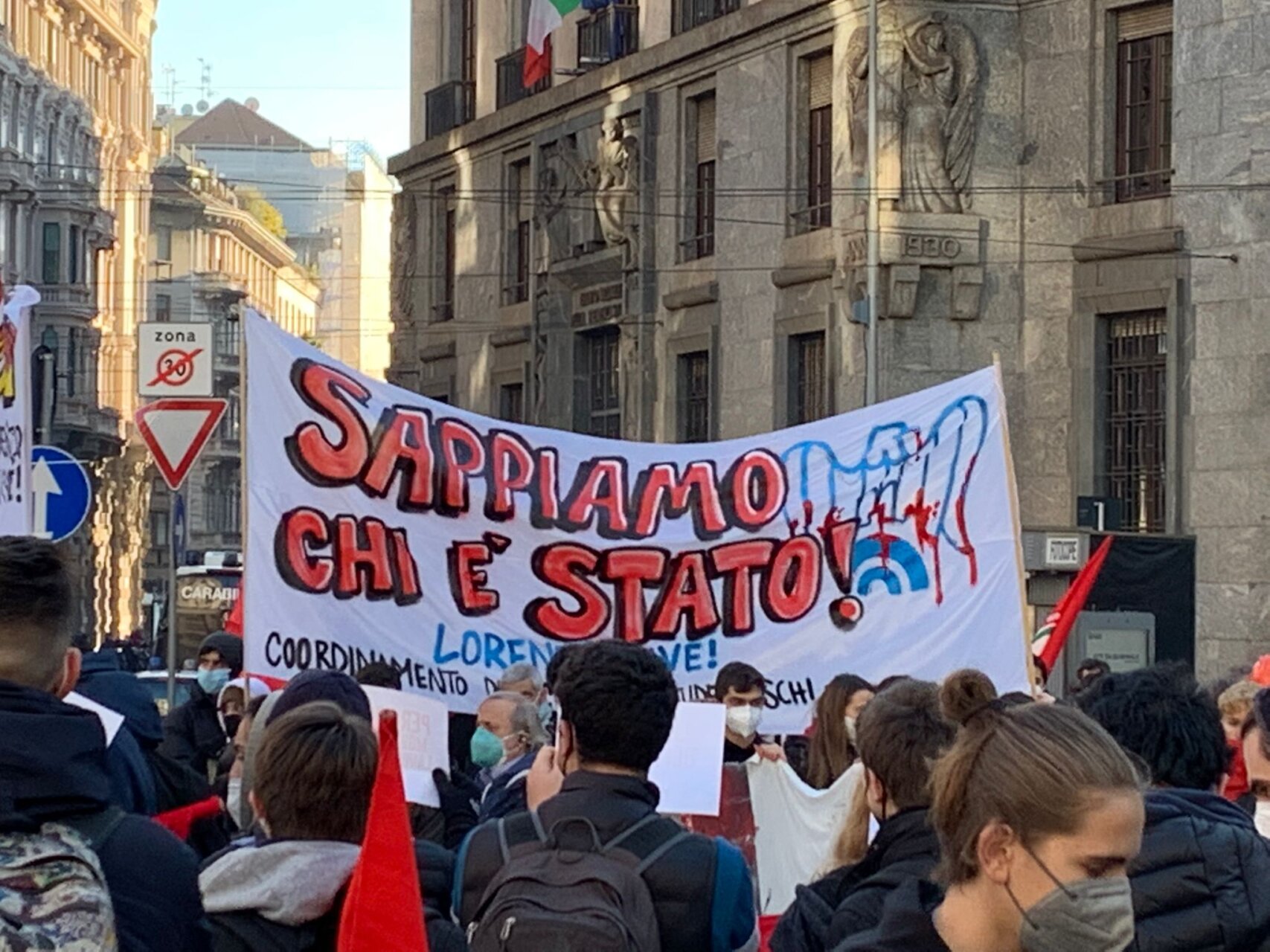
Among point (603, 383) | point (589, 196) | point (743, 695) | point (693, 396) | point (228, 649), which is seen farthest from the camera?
point (603, 383)

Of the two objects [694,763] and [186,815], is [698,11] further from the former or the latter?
[186,815]

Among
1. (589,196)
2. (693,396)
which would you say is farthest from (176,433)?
(589,196)

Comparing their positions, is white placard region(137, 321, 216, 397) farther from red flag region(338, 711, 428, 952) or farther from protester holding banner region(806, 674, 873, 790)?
red flag region(338, 711, 428, 952)

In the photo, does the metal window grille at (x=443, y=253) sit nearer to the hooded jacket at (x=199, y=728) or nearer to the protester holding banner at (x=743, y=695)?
the hooded jacket at (x=199, y=728)

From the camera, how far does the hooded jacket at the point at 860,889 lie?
16.4ft

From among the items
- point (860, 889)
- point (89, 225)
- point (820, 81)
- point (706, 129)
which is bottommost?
point (860, 889)

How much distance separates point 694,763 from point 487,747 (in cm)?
67

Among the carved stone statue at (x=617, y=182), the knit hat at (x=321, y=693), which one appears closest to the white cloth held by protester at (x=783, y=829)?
the knit hat at (x=321, y=693)

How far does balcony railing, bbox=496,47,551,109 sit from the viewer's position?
126 feet

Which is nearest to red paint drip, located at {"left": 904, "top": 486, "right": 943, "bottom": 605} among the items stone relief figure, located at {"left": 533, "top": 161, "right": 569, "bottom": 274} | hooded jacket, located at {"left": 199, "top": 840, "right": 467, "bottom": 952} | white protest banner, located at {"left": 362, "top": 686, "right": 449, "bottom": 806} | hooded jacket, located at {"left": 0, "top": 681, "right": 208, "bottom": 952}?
white protest banner, located at {"left": 362, "top": 686, "right": 449, "bottom": 806}

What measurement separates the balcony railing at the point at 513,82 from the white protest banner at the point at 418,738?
3026 cm

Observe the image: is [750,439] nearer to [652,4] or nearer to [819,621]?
[819,621]

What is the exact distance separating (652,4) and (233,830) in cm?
2600

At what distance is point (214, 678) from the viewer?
14.9 metres
